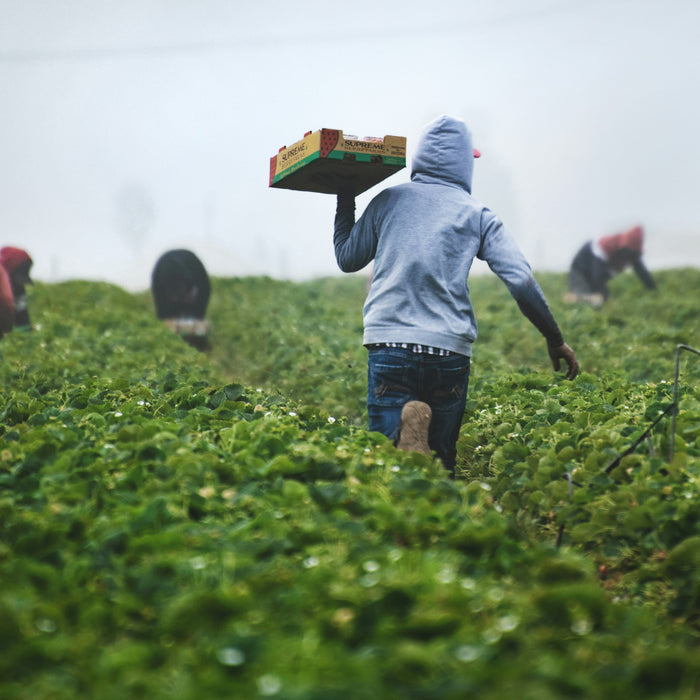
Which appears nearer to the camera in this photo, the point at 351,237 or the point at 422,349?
the point at 422,349

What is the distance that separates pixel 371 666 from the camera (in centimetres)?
157

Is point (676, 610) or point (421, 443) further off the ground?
point (421, 443)

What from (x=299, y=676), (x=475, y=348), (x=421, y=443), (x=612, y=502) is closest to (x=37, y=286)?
(x=475, y=348)

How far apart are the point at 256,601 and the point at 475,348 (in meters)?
6.71

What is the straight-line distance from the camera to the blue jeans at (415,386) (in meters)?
3.47

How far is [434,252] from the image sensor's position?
3.46 metres

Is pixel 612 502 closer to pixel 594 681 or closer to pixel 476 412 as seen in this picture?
pixel 594 681

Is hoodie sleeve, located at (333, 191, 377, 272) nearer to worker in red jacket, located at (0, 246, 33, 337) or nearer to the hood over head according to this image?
the hood over head

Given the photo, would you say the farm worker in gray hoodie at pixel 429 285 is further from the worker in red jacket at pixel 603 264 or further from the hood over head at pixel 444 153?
the worker in red jacket at pixel 603 264

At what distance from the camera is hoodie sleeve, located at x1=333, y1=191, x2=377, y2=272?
3676 millimetres

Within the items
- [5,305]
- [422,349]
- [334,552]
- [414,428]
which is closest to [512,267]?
[422,349]

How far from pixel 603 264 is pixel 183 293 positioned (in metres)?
6.31

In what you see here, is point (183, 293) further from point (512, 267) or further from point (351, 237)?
point (512, 267)

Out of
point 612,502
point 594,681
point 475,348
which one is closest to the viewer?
point 594,681
